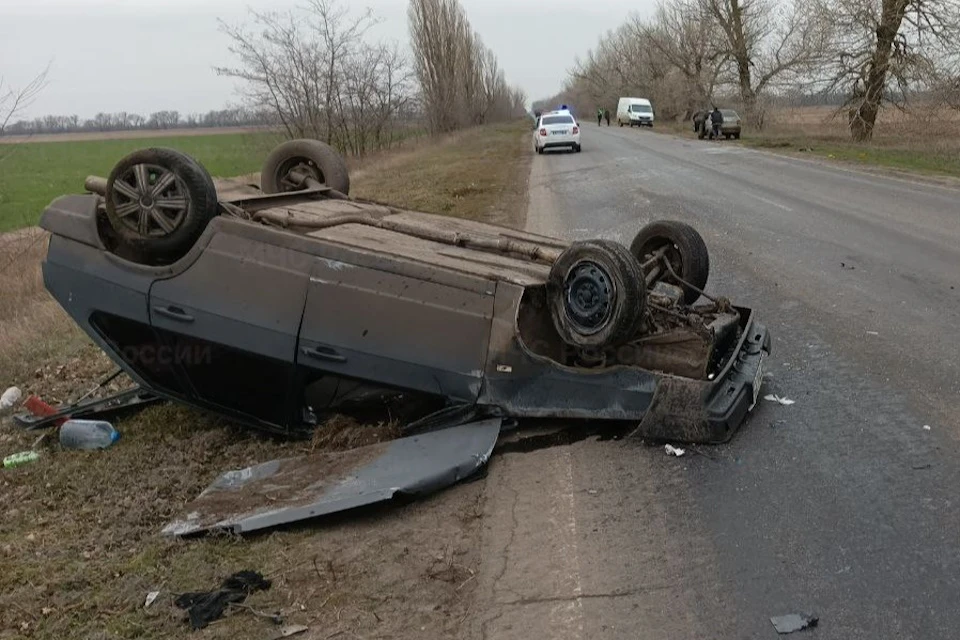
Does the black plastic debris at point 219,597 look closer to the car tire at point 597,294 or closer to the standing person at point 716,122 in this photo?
the car tire at point 597,294

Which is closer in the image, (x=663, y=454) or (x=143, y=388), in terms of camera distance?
(x=663, y=454)

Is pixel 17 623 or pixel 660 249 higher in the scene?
pixel 660 249

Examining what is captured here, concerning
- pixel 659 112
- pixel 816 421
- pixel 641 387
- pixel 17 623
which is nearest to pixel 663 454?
pixel 641 387

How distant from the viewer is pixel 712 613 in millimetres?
2861

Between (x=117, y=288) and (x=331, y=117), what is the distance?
30.9 meters

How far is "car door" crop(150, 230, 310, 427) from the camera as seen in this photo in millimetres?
4648

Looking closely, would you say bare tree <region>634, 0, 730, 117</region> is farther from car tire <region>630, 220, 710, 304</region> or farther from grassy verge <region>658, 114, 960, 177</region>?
car tire <region>630, 220, 710, 304</region>

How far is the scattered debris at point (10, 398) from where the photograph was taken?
22.6 ft

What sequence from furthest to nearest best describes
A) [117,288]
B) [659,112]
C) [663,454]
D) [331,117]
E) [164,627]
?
[659,112]
[331,117]
[117,288]
[663,454]
[164,627]

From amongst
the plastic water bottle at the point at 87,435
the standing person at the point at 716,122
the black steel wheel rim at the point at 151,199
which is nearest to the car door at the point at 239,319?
the black steel wheel rim at the point at 151,199

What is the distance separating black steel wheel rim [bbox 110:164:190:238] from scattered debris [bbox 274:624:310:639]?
9.25ft

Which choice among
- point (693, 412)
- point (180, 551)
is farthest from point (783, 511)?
point (180, 551)

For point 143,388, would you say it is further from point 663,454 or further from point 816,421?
point 816,421

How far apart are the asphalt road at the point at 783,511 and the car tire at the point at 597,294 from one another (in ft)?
2.02
